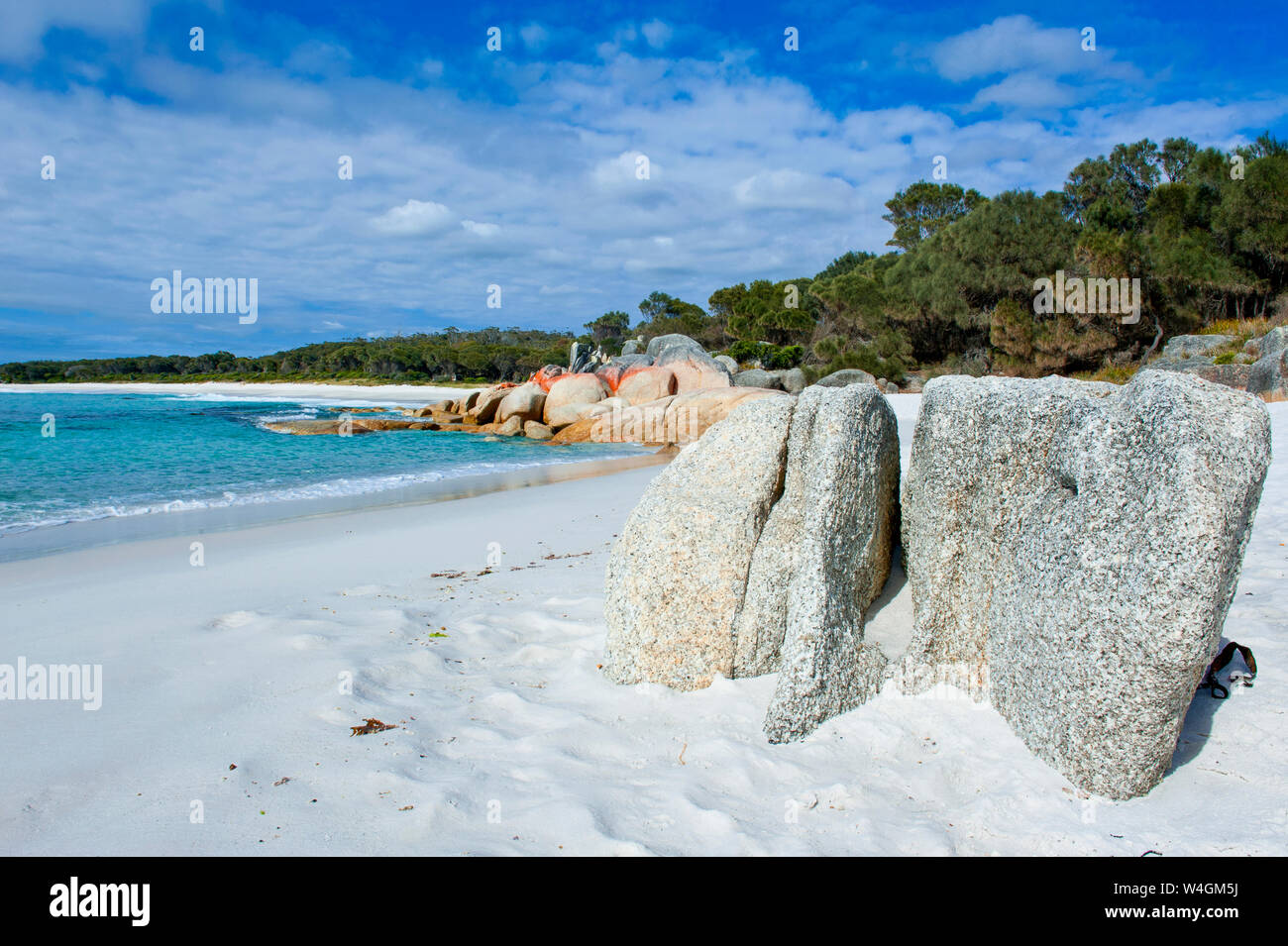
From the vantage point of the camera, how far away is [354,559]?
8.46 metres

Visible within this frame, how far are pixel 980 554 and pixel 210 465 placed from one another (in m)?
20.6

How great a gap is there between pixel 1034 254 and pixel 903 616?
31.6m

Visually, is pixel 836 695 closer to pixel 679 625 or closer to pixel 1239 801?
pixel 679 625

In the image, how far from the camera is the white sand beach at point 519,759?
116 inches

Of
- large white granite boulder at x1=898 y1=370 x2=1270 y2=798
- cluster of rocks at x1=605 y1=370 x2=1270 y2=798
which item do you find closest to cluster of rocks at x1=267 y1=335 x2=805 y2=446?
cluster of rocks at x1=605 y1=370 x2=1270 y2=798

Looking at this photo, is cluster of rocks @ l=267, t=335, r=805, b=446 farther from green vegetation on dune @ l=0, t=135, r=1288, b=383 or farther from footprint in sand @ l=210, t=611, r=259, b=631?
footprint in sand @ l=210, t=611, r=259, b=631

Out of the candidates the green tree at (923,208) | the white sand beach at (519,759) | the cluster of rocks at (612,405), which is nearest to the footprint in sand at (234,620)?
the white sand beach at (519,759)

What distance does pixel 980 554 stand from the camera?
3.95m

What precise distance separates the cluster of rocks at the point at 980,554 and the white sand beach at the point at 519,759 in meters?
0.19

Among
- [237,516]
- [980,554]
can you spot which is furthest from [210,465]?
[980,554]

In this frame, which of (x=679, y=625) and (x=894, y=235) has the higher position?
(x=894, y=235)

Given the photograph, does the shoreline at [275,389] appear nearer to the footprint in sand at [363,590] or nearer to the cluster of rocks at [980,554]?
the footprint in sand at [363,590]

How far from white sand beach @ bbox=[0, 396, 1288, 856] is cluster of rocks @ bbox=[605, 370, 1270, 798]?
195mm
